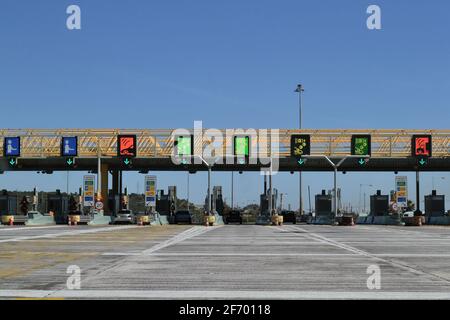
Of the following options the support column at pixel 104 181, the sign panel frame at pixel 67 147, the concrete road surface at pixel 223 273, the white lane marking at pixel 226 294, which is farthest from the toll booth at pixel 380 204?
the white lane marking at pixel 226 294

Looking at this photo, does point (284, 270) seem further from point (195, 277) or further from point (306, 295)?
point (306, 295)

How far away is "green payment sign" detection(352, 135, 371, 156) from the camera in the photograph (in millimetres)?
57281

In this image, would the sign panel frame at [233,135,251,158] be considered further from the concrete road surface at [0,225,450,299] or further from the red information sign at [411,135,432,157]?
the concrete road surface at [0,225,450,299]

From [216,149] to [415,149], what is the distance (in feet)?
56.4

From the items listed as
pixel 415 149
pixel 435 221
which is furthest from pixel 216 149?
pixel 435 221

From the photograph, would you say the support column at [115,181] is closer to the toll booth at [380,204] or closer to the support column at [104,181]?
the support column at [104,181]

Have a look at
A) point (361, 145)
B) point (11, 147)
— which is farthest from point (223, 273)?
point (11, 147)

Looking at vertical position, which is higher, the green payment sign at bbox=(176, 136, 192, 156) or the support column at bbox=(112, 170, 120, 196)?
the green payment sign at bbox=(176, 136, 192, 156)

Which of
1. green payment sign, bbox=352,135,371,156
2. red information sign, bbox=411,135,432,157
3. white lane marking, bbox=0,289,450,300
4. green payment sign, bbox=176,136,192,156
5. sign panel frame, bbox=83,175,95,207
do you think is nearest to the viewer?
white lane marking, bbox=0,289,450,300

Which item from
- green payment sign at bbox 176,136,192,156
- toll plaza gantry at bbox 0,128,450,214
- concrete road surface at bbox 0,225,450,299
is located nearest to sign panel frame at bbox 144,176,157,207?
toll plaza gantry at bbox 0,128,450,214

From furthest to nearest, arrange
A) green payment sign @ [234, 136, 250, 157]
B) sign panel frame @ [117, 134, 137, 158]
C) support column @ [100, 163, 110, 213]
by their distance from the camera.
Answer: support column @ [100, 163, 110, 213], sign panel frame @ [117, 134, 137, 158], green payment sign @ [234, 136, 250, 157]

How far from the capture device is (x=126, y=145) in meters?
57.2

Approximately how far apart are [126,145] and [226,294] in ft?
156
